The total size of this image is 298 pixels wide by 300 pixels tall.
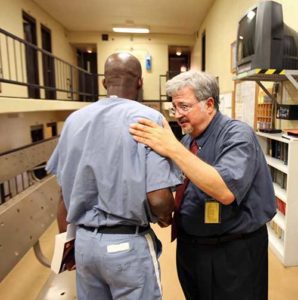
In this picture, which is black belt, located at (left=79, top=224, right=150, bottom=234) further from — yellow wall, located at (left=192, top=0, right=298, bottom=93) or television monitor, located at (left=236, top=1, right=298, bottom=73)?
yellow wall, located at (left=192, top=0, right=298, bottom=93)

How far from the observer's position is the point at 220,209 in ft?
3.60

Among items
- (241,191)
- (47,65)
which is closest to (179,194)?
(241,191)

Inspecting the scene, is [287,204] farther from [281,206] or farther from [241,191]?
[241,191]

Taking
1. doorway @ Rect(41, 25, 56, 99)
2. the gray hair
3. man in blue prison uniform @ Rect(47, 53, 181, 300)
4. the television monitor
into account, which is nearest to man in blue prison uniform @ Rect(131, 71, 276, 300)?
the gray hair

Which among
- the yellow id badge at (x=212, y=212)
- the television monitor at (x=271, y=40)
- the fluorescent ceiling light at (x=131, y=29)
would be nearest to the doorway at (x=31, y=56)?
the fluorescent ceiling light at (x=131, y=29)

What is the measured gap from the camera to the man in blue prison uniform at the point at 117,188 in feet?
2.91

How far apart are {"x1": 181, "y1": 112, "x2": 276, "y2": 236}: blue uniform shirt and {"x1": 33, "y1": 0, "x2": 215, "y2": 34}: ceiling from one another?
5383 millimetres

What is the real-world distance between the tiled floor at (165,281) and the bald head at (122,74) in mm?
1661

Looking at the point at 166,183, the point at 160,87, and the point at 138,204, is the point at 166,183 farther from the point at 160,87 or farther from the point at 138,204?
the point at 160,87

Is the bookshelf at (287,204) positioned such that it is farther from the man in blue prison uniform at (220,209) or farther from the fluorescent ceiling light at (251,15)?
the man in blue prison uniform at (220,209)

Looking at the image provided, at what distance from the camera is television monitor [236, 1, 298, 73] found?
1.99 m

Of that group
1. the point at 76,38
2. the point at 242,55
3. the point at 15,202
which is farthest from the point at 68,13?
the point at 15,202

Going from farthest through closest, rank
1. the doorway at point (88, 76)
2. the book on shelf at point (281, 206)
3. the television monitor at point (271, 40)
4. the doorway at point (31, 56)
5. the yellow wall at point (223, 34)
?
the doorway at point (88, 76)
the doorway at point (31, 56)
the yellow wall at point (223, 34)
the book on shelf at point (281, 206)
the television monitor at point (271, 40)

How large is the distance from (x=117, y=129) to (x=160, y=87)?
755 centimetres
